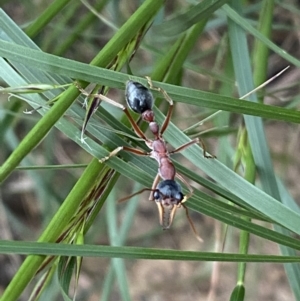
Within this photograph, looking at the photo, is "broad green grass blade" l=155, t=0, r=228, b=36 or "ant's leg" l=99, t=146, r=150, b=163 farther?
"broad green grass blade" l=155, t=0, r=228, b=36

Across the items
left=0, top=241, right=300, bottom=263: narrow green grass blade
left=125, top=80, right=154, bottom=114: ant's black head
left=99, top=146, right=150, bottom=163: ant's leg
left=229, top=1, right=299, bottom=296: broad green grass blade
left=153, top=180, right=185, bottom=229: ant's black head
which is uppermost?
left=229, top=1, right=299, bottom=296: broad green grass blade

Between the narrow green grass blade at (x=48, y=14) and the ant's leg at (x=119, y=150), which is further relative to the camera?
the narrow green grass blade at (x=48, y=14)

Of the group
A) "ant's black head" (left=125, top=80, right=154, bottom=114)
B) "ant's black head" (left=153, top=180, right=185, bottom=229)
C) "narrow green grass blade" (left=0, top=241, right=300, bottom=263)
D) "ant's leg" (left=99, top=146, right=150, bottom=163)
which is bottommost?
"narrow green grass blade" (left=0, top=241, right=300, bottom=263)

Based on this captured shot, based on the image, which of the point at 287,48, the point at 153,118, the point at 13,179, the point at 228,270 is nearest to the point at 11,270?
the point at 13,179

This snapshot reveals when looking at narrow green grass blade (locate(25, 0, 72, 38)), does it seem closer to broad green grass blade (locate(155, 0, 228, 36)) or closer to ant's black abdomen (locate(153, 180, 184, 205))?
broad green grass blade (locate(155, 0, 228, 36))

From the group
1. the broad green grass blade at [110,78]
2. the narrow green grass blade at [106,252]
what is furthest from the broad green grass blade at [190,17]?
the narrow green grass blade at [106,252]

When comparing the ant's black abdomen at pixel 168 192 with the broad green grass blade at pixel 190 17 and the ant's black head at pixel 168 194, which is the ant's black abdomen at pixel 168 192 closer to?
the ant's black head at pixel 168 194

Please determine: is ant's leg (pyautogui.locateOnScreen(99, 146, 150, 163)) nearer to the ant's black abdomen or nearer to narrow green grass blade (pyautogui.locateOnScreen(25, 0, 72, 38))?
the ant's black abdomen

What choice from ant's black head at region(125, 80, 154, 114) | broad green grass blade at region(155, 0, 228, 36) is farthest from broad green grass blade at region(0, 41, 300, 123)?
broad green grass blade at region(155, 0, 228, 36)

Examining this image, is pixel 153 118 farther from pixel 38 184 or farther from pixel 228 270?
pixel 228 270

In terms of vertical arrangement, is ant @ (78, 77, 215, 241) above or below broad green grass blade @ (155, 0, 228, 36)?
below

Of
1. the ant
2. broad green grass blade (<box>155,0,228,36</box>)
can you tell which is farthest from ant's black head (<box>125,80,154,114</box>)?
broad green grass blade (<box>155,0,228,36</box>)
